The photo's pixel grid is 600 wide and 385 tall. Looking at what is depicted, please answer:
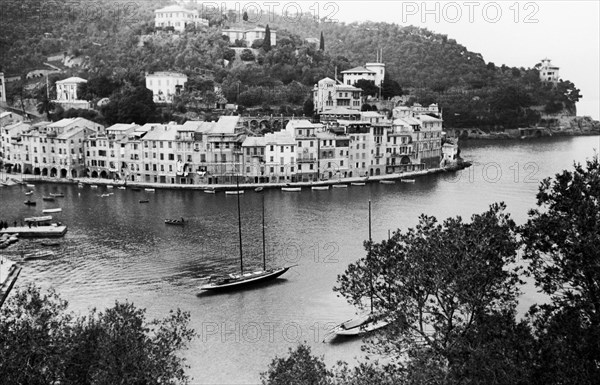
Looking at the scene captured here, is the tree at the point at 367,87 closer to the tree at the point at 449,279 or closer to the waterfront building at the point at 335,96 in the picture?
the waterfront building at the point at 335,96

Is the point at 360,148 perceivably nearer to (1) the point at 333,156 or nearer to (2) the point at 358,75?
(1) the point at 333,156

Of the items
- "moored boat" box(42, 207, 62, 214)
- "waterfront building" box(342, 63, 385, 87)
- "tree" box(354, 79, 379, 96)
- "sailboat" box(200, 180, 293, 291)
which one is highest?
"waterfront building" box(342, 63, 385, 87)

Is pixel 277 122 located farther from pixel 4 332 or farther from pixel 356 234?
pixel 4 332

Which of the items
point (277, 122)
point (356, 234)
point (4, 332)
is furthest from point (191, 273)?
point (277, 122)

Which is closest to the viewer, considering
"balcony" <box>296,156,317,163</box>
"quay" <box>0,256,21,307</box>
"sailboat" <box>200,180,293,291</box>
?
"quay" <box>0,256,21,307</box>

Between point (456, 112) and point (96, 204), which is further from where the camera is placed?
point (456, 112)

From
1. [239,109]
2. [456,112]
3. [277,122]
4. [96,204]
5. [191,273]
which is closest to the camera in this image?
[191,273]

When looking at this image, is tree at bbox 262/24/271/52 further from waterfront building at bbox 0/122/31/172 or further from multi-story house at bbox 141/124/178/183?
multi-story house at bbox 141/124/178/183

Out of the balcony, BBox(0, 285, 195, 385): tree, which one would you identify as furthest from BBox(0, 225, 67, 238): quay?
BBox(0, 285, 195, 385): tree
